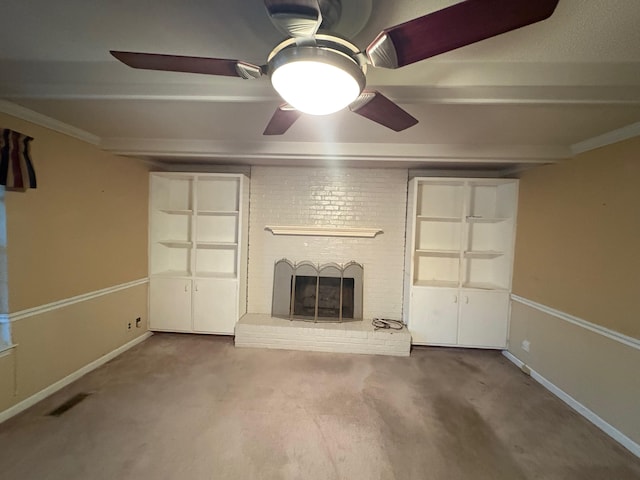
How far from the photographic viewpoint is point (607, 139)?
2338mm

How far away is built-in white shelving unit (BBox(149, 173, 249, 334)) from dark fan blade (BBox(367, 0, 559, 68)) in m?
2.98

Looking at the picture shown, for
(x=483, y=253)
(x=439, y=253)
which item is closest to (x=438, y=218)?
(x=439, y=253)

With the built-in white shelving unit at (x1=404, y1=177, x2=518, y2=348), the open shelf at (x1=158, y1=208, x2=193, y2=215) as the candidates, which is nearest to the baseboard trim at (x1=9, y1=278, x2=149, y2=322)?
the open shelf at (x1=158, y1=208, x2=193, y2=215)

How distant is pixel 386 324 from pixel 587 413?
192 centimetres

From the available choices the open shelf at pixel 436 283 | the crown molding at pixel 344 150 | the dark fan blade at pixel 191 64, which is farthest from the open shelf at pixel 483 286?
the dark fan blade at pixel 191 64

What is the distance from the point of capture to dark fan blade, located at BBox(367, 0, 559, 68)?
82 cm

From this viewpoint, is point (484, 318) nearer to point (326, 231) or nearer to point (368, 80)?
point (326, 231)

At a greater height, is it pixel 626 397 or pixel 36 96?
pixel 36 96

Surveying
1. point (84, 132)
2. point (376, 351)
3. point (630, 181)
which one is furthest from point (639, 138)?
point (84, 132)

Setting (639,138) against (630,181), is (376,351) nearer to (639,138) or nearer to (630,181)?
(630,181)

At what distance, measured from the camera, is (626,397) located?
212cm

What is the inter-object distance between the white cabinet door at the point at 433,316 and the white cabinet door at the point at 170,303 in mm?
2938

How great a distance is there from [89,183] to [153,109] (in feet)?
4.36

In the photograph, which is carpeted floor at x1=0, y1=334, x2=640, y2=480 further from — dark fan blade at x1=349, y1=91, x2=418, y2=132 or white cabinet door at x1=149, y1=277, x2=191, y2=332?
dark fan blade at x1=349, y1=91, x2=418, y2=132
